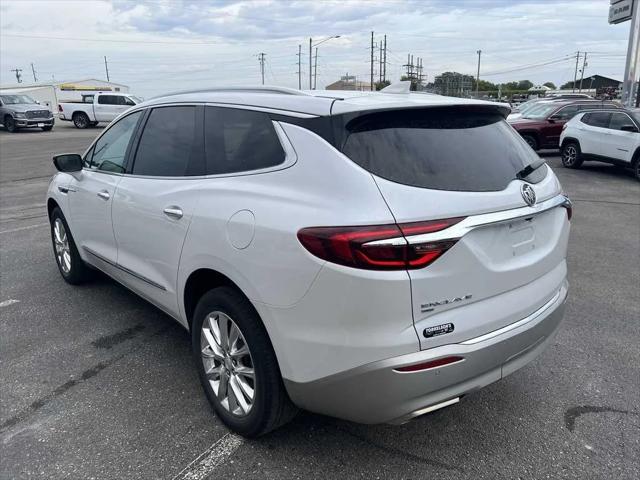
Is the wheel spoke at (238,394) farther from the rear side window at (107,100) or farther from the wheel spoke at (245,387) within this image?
the rear side window at (107,100)

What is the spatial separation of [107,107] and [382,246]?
31.8 meters

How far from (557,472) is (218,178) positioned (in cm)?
227

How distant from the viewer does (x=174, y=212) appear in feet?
10.0

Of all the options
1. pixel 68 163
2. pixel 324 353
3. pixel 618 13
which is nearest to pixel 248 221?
pixel 324 353

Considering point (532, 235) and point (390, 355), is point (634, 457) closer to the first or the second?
point (532, 235)

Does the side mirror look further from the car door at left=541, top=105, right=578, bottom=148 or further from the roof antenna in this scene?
the car door at left=541, top=105, right=578, bottom=148

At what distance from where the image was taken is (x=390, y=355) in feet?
7.09

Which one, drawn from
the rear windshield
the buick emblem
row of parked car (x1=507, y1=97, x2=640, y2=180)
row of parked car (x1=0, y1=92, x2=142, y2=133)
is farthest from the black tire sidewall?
row of parked car (x1=0, y1=92, x2=142, y2=133)

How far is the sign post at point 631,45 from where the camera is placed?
67.6ft

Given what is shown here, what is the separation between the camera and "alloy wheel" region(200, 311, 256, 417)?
272 centimetres

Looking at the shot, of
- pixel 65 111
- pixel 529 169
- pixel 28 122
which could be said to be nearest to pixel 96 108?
pixel 65 111

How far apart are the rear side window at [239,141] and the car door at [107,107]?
98.1 feet

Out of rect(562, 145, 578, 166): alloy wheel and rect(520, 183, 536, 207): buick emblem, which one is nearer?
rect(520, 183, 536, 207): buick emblem

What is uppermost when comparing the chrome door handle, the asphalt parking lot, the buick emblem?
the buick emblem
